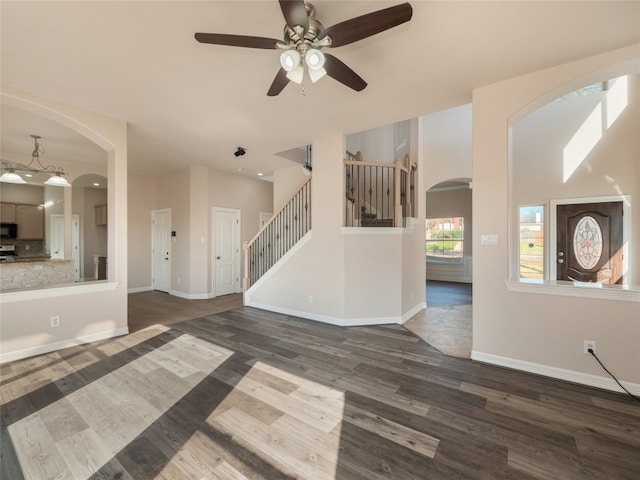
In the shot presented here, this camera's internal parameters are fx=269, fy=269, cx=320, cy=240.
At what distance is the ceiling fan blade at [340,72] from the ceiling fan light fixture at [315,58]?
0.28ft

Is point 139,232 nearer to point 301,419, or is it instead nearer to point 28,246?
point 28,246

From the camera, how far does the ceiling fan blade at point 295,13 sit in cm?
155

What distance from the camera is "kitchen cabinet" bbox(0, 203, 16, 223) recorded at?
644 centimetres

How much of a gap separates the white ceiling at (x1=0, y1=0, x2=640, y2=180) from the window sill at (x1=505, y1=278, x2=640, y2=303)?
6.84ft

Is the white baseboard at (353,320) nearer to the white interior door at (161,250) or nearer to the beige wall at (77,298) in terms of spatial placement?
the beige wall at (77,298)

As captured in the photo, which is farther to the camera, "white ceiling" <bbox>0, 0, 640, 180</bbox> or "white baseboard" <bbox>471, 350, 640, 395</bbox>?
"white baseboard" <bbox>471, 350, 640, 395</bbox>

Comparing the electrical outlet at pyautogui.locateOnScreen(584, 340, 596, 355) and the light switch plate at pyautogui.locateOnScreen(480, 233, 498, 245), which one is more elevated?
the light switch plate at pyautogui.locateOnScreen(480, 233, 498, 245)

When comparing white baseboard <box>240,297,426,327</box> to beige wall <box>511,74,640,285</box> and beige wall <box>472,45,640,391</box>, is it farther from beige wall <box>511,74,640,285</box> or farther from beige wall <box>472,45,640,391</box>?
beige wall <box>511,74,640,285</box>

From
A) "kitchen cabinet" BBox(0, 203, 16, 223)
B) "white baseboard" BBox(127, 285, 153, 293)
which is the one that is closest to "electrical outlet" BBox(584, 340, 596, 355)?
"white baseboard" BBox(127, 285, 153, 293)

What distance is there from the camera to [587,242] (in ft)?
14.3

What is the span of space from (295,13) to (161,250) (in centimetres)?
666

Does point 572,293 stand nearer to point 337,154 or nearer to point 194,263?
point 337,154

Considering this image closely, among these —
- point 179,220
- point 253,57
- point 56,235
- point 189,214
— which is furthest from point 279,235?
point 56,235

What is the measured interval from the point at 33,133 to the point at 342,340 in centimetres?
547
